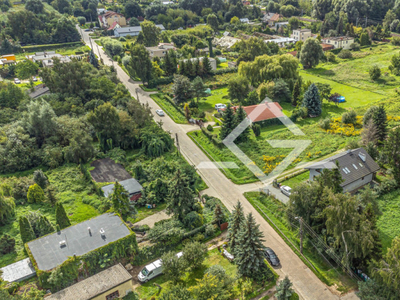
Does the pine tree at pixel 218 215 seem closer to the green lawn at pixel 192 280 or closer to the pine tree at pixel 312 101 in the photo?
the green lawn at pixel 192 280

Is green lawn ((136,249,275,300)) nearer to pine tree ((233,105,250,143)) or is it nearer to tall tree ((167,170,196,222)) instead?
tall tree ((167,170,196,222))

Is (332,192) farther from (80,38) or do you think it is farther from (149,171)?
(80,38)

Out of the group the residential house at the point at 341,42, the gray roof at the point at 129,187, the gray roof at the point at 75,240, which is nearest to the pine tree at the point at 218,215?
the gray roof at the point at 75,240

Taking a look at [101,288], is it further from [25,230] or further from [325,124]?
[325,124]

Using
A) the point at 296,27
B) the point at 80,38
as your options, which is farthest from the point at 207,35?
the point at 80,38

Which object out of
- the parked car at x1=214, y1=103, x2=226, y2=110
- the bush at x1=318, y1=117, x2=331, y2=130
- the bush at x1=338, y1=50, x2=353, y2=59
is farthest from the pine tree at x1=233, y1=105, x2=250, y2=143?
the bush at x1=338, y1=50, x2=353, y2=59

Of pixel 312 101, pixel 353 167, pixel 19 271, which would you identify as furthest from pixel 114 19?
pixel 19 271
